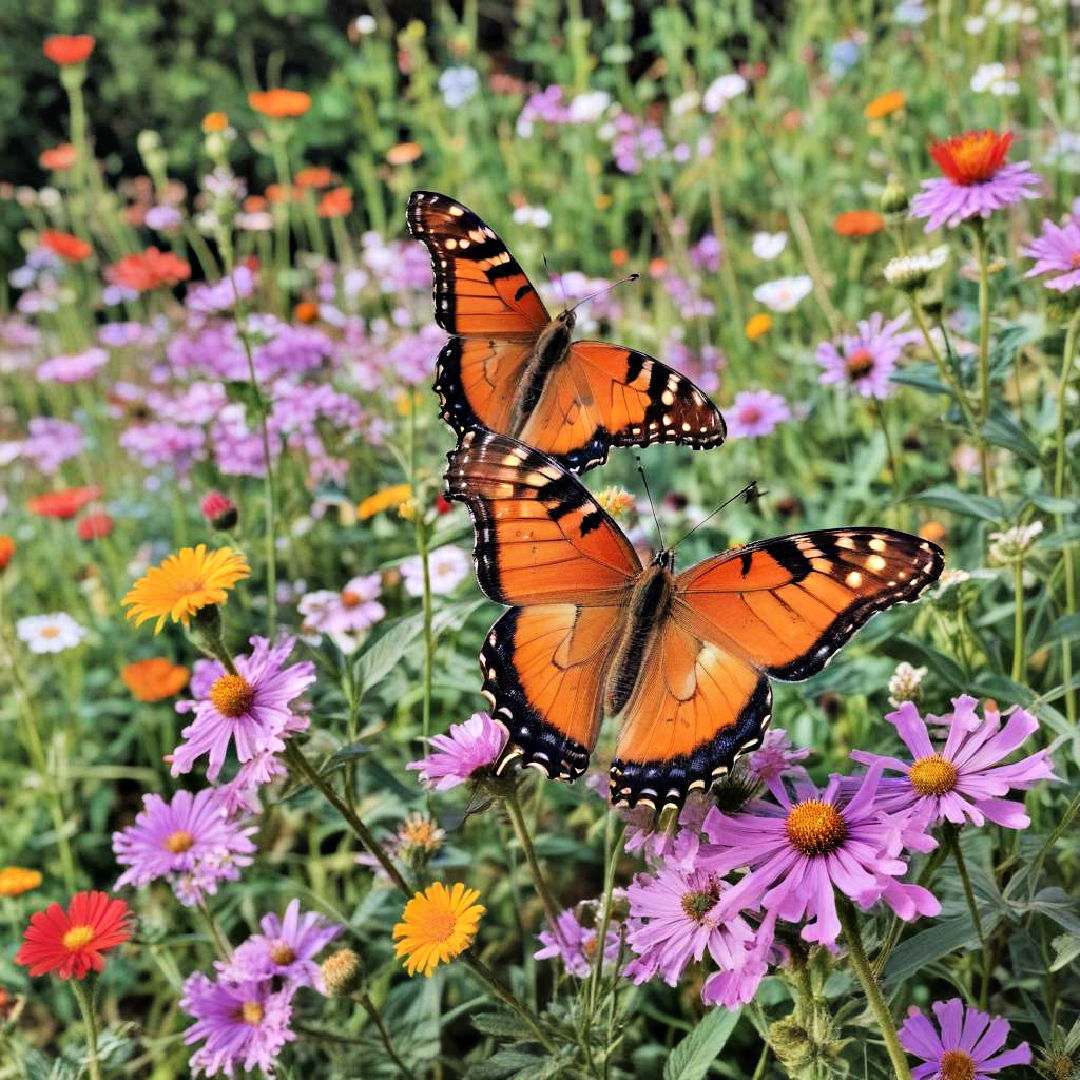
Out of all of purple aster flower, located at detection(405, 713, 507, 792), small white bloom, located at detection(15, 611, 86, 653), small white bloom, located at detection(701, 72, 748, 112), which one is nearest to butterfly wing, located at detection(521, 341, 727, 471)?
purple aster flower, located at detection(405, 713, 507, 792)

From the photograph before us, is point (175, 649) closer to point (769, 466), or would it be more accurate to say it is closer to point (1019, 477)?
point (769, 466)

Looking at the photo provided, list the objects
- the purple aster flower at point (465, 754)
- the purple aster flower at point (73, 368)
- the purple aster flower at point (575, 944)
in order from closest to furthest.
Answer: the purple aster flower at point (465, 754) → the purple aster flower at point (575, 944) → the purple aster flower at point (73, 368)

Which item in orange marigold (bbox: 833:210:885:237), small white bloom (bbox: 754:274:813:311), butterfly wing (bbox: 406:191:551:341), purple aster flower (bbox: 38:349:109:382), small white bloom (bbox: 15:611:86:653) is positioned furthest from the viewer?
purple aster flower (bbox: 38:349:109:382)

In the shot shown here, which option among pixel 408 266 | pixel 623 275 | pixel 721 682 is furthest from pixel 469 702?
pixel 623 275

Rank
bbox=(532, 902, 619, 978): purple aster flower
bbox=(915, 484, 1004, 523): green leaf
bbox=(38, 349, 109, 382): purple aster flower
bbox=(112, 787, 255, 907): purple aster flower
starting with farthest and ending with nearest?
bbox=(38, 349, 109, 382): purple aster flower, bbox=(915, 484, 1004, 523): green leaf, bbox=(112, 787, 255, 907): purple aster flower, bbox=(532, 902, 619, 978): purple aster flower

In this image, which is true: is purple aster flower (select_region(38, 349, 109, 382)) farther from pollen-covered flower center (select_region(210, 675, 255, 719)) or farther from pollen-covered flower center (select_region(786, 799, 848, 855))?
pollen-covered flower center (select_region(786, 799, 848, 855))

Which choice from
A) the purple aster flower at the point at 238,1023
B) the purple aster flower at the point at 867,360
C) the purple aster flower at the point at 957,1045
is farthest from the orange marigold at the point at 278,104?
the purple aster flower at the point at 957,1045

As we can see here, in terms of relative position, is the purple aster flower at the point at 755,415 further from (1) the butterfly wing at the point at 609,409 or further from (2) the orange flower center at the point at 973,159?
(2) the orange flower center at the point at 973,159

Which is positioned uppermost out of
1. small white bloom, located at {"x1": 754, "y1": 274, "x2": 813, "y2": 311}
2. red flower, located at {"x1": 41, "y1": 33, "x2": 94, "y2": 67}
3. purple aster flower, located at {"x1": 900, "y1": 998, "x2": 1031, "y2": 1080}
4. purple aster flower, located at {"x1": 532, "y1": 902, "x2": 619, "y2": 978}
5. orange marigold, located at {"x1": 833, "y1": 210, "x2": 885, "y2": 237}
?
red flower, located at {"x1": 41, "y1": 33, "x2": 94, "y2": 67}
